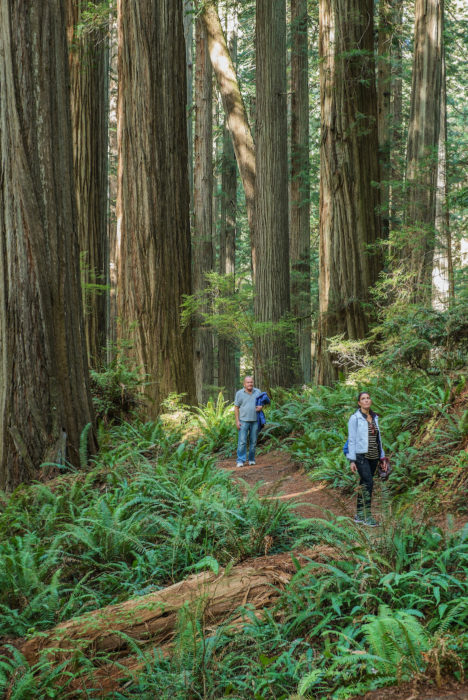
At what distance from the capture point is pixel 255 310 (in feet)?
43.4

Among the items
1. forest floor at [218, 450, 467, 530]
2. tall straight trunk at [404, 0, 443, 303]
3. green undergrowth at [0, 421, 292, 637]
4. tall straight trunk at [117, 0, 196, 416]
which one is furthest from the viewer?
tall straight trunk at [404, 0, 443, 303]

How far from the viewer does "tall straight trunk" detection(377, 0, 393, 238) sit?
12.1 meters

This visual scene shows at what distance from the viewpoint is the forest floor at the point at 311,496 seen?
2.83 meters

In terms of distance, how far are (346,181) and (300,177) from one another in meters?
9.28

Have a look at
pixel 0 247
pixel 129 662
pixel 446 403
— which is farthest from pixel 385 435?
pixel 0 247

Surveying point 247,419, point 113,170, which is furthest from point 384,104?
point 247,419

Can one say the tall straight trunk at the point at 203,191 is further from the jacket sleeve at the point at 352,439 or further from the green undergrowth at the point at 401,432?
the jacket sleeve at the point at 352,439

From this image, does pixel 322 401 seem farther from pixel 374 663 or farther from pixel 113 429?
pixel 374 663

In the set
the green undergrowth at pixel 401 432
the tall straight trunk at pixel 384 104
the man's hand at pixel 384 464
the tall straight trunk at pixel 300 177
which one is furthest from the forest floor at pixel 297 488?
the tall straight trunk at pixel 300 177

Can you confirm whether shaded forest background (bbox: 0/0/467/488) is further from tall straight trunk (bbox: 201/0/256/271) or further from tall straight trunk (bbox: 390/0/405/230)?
tall straight trunk (bbox: 390/0/405/230)

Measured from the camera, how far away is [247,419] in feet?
29.7

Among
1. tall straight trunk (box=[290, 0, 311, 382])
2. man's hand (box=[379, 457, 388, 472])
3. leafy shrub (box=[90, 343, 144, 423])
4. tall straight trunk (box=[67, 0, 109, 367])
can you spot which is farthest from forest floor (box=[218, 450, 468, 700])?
tall straight trunk (box=[290, 0, 311, 382])

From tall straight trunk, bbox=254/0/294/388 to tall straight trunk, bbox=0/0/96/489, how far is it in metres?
6.45

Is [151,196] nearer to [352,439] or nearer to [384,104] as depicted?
[352,439]
